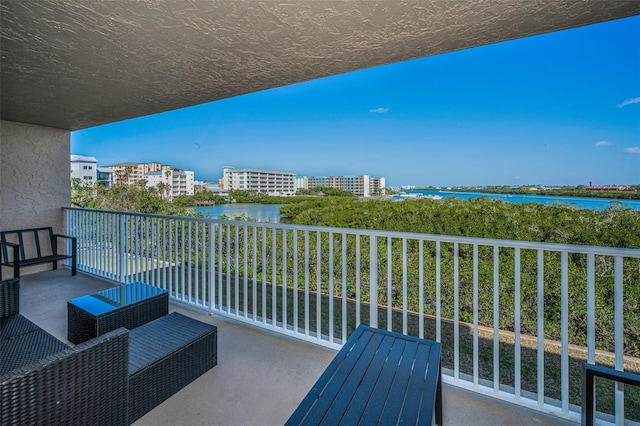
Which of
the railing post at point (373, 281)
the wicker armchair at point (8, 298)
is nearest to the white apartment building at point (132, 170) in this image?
the wicker armchair at point (8, 298)

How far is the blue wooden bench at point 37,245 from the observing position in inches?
180

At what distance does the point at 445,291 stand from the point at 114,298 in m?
4.83

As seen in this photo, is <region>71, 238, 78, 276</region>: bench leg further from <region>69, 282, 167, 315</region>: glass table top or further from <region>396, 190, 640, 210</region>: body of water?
<region>396, 190, 640, 210</region>: body of water

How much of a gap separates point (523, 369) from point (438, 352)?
7.85 feet

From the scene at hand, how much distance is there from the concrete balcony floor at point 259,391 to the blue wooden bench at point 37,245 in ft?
6.42

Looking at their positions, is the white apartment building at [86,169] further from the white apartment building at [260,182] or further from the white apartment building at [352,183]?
the white apartment building at [352,183]

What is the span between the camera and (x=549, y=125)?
6.84 meters

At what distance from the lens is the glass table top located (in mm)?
2469

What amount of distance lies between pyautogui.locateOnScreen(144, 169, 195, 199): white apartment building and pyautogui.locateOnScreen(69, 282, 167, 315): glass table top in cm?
872

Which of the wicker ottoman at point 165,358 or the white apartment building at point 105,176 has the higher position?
the white apartment building at point 105,176

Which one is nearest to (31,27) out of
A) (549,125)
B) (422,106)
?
(549,125)

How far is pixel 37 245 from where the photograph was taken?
4758 millimetres

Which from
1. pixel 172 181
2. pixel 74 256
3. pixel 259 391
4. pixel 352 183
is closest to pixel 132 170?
pixel 172 181

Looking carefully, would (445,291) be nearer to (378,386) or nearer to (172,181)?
(378,386)
